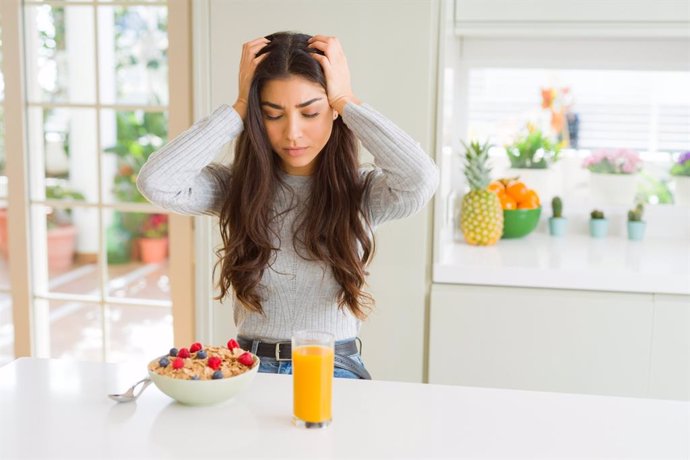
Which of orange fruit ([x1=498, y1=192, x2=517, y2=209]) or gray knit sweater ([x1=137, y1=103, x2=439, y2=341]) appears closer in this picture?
gray knit sweater ([x1=137, y1=103, x2=439, y2=341])

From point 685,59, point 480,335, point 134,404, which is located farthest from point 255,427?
point 685,59

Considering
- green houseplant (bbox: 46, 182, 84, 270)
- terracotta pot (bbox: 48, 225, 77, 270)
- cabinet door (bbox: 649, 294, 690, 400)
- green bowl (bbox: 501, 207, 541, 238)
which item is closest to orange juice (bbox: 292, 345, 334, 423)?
cabinet door (bbox: 649, 294, 690, 400)

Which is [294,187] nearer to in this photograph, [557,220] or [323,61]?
[323,61]

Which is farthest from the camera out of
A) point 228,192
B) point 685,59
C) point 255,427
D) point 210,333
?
point 685,59

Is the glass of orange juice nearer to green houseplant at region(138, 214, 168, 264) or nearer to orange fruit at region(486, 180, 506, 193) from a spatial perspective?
orange fruit at region(486, 180, 506, 193)

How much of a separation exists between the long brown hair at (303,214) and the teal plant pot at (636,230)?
1.50 m

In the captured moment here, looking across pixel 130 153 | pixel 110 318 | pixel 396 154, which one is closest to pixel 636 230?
pixel 396 154

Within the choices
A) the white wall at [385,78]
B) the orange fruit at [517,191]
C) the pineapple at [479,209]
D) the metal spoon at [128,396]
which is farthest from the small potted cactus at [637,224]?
the metal spoon at [128,396]

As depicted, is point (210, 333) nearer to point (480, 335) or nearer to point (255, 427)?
point (480, 335)

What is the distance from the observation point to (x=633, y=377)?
2287mm

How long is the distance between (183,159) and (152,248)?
17.4 ft

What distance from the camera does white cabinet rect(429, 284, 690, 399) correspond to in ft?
7.42

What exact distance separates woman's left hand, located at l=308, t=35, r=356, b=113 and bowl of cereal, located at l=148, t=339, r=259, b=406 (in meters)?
0.56

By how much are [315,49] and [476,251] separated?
1135mm
